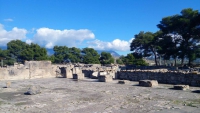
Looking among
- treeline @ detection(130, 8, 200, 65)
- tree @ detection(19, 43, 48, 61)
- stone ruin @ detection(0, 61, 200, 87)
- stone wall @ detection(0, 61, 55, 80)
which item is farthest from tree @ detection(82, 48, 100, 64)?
stone wall @ detection(0, 61, 55, 80)

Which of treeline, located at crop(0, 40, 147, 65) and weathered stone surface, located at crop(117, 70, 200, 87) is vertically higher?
treeline, located at crop(0, 40, 147, 65)

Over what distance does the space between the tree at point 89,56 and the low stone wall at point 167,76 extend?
37.0m

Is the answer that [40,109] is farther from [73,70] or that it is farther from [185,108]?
[73,70]

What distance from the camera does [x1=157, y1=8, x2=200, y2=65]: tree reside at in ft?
96.9

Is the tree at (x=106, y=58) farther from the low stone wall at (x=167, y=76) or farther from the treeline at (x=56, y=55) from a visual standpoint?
the low stone wall at (x=167, y=76)

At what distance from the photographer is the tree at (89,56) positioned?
56.7 metres

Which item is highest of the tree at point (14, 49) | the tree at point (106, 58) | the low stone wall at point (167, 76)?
the tree at point (14, 49)

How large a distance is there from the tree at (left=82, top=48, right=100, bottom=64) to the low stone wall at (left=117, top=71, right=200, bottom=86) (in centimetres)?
3701

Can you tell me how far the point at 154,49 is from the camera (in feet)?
139

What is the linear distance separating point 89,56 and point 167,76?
44.9 meters

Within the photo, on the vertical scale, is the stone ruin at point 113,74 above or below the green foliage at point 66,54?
below

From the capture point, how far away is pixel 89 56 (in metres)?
59.7

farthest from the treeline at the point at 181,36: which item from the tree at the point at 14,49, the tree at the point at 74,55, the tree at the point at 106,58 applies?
the tree at the point at 14,49

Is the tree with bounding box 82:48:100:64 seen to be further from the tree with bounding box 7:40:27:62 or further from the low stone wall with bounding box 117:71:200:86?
the low stone wall with bounding box 117:71:200:86
